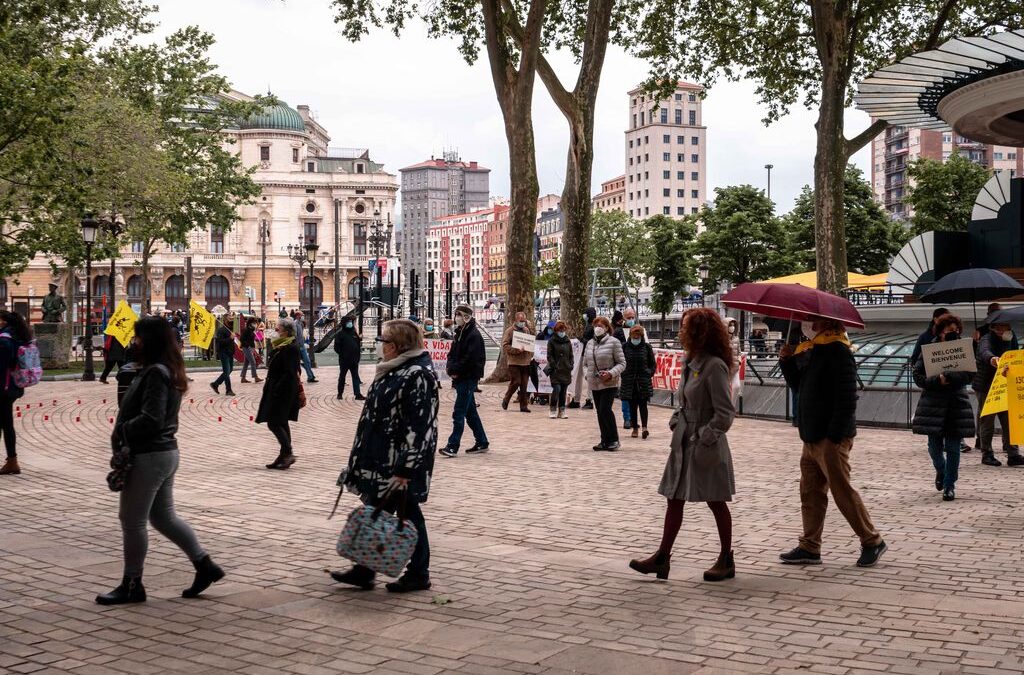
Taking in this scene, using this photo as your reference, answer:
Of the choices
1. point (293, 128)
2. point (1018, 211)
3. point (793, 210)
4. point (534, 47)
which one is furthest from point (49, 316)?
point (293, 128)

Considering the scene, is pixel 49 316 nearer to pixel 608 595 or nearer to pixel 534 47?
pixel 534 47

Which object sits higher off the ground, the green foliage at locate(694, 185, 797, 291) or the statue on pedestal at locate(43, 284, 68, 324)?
the green foliage at locate(694, 185, 797, 291)

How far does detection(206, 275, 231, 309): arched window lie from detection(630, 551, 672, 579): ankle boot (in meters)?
99.4

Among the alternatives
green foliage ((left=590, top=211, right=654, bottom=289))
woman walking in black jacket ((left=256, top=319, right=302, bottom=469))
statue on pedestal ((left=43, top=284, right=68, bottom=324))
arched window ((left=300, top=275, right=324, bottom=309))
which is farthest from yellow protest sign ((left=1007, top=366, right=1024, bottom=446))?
arched window ((left=300, top=275, right=324, bottom=309))

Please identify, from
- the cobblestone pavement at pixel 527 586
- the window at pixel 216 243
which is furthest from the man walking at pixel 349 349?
the window at pixel 216 243

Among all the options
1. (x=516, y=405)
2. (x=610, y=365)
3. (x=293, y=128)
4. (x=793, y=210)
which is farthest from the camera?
(x=293, y=128)

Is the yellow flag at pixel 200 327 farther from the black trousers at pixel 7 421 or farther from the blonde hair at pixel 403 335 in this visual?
the blonde hair at pixel 403 335

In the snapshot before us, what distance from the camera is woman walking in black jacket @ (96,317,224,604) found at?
603 cm

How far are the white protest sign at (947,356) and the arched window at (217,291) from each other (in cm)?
9727

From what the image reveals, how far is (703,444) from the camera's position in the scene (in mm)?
6773

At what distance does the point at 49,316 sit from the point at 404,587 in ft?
111

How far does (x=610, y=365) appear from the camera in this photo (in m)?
14.2

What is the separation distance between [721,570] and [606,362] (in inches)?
292

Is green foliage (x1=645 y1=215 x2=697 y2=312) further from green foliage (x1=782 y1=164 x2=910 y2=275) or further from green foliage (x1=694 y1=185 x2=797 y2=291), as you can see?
green foliage (x1=782 y1=164 x2=910 y2=275)
